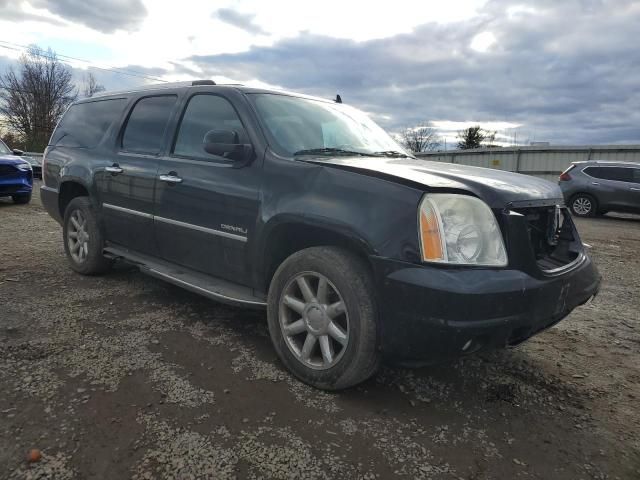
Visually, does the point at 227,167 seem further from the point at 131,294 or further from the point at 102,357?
the point at 131,294

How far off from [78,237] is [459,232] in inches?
158

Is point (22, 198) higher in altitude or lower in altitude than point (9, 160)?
lower

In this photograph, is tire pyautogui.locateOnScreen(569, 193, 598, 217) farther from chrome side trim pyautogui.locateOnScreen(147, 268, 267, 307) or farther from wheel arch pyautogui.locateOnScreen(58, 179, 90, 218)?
chrome side trim pyautogui.locateOnScreen(147, 268, 267, 307)

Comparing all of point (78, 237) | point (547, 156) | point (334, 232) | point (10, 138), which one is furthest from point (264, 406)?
point (10, 138)

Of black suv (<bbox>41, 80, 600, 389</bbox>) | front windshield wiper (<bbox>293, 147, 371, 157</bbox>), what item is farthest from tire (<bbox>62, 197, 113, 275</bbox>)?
front windshield wiper (<bbox>293, 147, 371, 157</bbox>)

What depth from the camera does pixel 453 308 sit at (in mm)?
2270

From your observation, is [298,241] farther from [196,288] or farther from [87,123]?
[87,123]

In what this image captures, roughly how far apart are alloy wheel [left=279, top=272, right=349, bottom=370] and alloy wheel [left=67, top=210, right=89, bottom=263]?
2830mm

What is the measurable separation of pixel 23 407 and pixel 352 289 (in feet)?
5.82

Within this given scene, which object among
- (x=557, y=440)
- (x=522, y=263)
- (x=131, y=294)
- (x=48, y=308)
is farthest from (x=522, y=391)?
(x=48, y=308)

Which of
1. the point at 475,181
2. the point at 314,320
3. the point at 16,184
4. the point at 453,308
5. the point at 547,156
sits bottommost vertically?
the point at 16,184

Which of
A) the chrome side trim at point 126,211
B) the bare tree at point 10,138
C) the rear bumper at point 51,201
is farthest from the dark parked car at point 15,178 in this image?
the bare tree at point 10,138

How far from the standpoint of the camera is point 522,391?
9.42 feet

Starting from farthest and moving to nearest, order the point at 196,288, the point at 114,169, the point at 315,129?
the point at 114,169 < the point at 315,129 < the point at 196,288
